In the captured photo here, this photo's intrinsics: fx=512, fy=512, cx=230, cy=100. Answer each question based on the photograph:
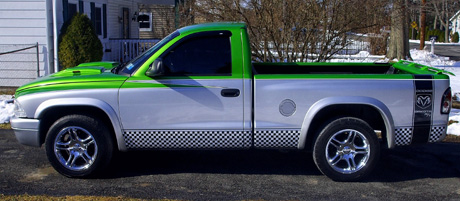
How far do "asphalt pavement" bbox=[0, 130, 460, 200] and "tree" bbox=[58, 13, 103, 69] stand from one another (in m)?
→ 6.10

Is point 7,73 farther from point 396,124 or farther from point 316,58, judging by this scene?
point 396,124

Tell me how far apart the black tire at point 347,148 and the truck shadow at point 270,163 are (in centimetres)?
26

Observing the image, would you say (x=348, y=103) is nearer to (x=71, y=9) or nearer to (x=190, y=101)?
(x=190, y=101)

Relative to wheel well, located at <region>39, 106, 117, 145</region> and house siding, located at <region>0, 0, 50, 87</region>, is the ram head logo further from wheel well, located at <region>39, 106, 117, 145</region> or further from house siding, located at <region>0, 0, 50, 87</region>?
house siding, located at <region>0, 0, 50, 87</region>

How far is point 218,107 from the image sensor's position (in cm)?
573

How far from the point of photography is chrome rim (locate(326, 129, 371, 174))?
584 cm

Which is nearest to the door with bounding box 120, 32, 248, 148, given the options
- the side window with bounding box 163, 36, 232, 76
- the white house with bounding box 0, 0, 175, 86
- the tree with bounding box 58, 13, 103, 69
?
the side window with bounding box 163, 36, 232, 76

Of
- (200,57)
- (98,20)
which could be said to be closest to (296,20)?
(200,57)

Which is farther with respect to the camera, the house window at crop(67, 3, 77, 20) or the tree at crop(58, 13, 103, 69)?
the house window at crop(67, 3, 77, 20)

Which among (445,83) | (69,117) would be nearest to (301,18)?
(445,83)

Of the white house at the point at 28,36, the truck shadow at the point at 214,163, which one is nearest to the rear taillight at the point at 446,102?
the truck shadow at the point at 214,163

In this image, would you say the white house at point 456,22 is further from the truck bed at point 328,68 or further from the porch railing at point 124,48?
the truck bed at point 328,68

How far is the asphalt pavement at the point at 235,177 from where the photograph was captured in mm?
5453

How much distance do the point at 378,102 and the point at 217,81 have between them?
181cm
